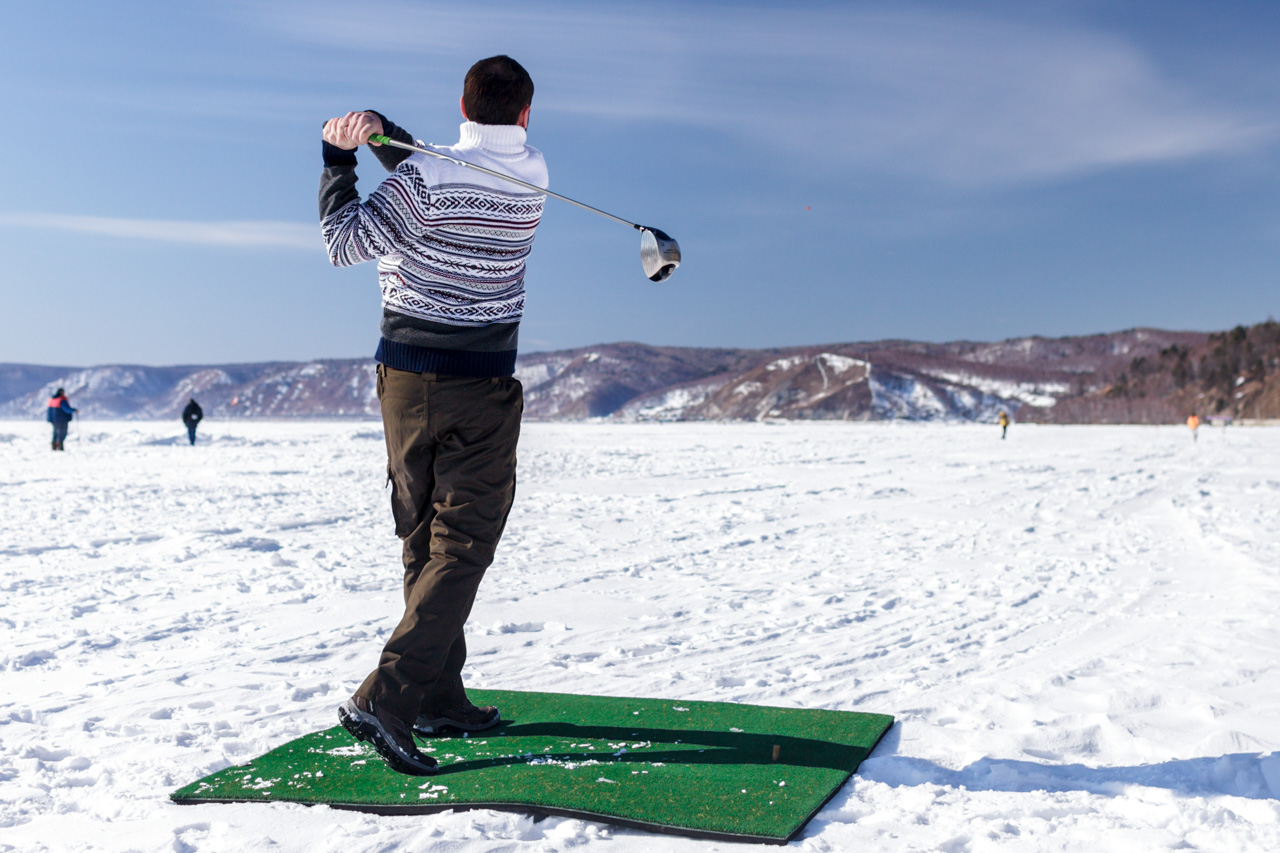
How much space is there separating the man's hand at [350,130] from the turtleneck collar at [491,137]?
0.29 metres

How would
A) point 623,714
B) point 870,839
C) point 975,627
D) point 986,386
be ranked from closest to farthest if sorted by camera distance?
point 870,839 < point 623,714 < point 975,627 < point 986,386

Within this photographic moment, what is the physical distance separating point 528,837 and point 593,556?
200 inches

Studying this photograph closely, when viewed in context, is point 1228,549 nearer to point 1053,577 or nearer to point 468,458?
point 1053,577

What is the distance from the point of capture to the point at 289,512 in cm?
1007

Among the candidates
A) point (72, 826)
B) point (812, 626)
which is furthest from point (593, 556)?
point (72, 826)

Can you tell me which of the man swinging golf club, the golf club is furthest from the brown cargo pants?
the golf club

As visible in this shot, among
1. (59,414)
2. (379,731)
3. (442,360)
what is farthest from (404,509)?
(59,414)

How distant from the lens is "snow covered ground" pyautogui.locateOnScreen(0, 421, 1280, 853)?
2375 millimetres

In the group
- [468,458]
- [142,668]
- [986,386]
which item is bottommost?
[142,668]

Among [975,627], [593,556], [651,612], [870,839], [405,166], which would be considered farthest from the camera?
[593,556]

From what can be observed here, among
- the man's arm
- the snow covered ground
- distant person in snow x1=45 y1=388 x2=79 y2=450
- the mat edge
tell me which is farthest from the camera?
distant person in snow x1=45 y1=388 x2=79 y2=450

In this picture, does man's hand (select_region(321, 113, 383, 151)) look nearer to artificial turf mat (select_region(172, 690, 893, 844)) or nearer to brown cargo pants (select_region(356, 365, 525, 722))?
brown cargo pants (select_region(356, 365, 525, 722))

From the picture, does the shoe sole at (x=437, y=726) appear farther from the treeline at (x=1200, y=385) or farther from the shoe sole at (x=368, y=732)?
the treeline at (x=1200, y=385)

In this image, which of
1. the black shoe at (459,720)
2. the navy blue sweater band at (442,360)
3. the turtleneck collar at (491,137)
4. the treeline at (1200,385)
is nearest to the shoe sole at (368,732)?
the black shoe at (459,720)
